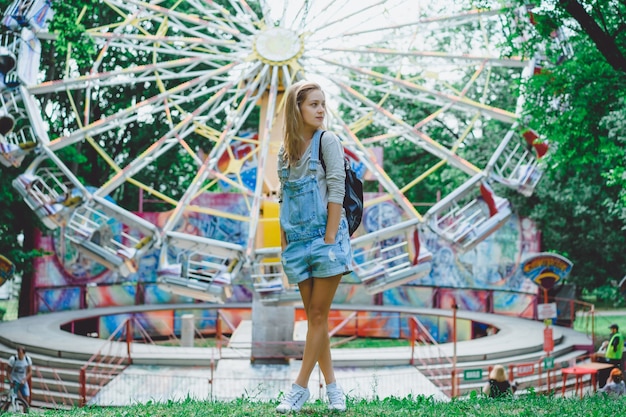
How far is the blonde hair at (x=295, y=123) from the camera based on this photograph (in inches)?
221

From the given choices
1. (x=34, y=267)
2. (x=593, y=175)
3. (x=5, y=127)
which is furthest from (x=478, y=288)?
(x=5, y=127)

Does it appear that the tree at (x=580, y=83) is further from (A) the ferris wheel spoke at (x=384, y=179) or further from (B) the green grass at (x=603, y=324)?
(B) the green grass at (x=603, y=324)

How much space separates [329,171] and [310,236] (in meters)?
0.48

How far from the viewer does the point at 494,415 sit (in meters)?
5.89

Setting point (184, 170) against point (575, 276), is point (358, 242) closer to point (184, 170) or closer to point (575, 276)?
point (575, 276)

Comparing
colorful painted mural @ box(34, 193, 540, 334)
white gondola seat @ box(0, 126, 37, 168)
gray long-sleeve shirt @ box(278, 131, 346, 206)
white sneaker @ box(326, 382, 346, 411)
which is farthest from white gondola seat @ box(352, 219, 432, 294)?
gray long-sleeve shirt @ box(278, 131, 346, 206)

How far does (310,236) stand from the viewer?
5465mm

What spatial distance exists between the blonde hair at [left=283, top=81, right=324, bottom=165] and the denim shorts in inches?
24.3

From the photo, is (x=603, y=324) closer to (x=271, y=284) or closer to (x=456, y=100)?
(x=456, y=100)

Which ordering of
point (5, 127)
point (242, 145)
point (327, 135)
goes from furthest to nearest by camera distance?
point (242, 145) < point (5, 127) < point (327, 135)

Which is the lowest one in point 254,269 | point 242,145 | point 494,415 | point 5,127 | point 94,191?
point 494,415

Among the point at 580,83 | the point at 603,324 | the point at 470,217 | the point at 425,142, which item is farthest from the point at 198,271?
the point at 603,324

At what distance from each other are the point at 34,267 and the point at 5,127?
41.1 ft

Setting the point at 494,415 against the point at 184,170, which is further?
the point at 184,170
